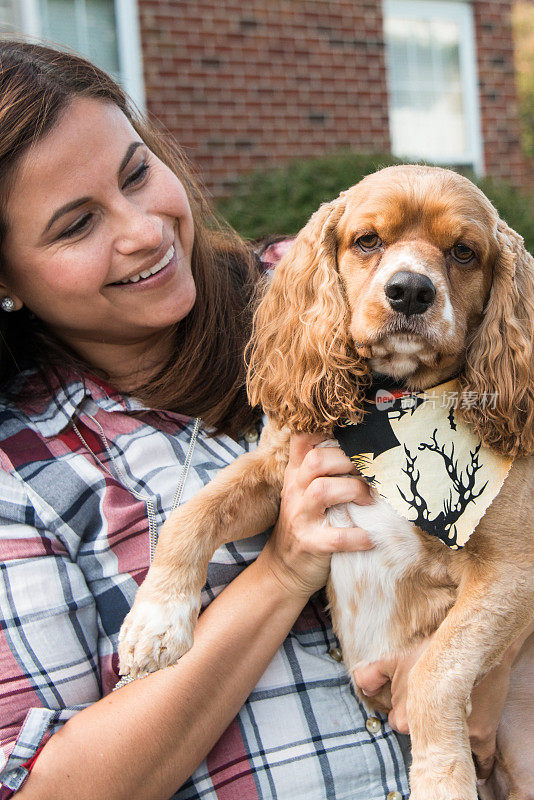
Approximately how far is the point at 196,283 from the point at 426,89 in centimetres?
659

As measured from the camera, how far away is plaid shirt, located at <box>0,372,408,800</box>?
1.80 meters

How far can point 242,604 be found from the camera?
6.42 feet

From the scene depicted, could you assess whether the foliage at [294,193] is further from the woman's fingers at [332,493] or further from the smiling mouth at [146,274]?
the woman's fingers at [332,493]

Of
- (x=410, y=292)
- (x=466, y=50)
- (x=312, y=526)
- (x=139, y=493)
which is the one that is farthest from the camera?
(x=466, y=50)

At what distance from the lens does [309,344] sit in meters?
2.22

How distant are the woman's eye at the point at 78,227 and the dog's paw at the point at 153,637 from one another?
0.99 m

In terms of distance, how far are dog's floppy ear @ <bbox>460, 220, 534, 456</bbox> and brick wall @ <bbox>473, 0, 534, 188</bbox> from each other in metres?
6.48

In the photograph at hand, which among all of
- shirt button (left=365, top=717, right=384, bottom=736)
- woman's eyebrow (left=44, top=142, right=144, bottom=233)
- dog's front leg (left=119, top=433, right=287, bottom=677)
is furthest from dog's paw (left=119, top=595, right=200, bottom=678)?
woman's eyebrow (left=44, top=142, right=144, bottom=233)

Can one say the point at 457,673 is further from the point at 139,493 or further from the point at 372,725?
the point at 139,493

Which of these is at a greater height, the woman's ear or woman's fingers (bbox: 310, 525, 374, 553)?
the woman's ear

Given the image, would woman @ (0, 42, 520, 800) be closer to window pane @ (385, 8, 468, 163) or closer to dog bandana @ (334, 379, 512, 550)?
dog bandana @ (334, 379, 512, 550)

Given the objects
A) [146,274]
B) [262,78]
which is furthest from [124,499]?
[262,78]

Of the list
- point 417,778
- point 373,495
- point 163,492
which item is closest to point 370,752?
point 417,778

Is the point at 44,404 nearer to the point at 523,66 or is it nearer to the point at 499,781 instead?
the point at 499,781
